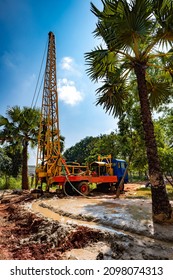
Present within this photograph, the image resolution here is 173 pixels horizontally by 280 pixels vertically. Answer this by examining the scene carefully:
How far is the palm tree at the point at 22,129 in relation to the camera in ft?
55.7

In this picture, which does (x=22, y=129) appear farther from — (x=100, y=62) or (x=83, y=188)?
(x=100, y=62)

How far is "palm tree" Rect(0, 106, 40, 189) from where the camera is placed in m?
17.0

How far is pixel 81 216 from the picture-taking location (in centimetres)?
653

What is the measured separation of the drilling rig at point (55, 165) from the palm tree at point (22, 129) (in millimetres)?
1025

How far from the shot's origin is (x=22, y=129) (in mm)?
17250

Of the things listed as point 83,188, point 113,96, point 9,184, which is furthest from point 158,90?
point 9,184

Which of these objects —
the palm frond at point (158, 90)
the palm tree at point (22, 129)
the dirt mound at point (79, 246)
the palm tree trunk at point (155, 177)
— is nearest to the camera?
the dirt mound at point (79, 246)

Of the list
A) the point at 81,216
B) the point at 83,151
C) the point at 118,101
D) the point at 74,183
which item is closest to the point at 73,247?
the point at 81,216

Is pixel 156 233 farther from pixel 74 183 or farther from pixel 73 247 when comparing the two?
pixel 74 183

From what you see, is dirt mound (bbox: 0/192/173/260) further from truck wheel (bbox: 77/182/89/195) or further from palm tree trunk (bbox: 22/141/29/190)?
palm tree trunk (bbox: 22/141/29/190)

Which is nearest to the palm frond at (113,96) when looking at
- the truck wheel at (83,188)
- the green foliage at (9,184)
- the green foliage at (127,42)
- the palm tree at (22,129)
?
the green foliage at (127,42)

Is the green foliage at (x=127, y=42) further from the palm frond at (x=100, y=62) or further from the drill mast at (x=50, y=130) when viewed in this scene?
the drill mast at (x=50, y=130)

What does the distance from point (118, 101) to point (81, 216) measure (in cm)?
461

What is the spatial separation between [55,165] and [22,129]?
5.13 meters
